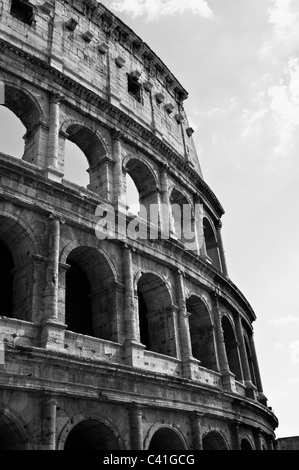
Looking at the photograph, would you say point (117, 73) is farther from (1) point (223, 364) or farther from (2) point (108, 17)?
(1) point (223, 364)

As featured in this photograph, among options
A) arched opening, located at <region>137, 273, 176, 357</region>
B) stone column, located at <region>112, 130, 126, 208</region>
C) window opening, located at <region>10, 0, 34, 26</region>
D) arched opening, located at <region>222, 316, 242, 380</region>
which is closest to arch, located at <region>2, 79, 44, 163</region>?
stone column, located at <region>112, 130, 126, 208</region>

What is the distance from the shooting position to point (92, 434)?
1234 cm

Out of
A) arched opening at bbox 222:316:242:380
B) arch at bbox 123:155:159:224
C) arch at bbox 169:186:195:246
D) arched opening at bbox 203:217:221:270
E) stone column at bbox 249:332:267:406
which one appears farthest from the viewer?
arched opening at bbox 203:217:221:270

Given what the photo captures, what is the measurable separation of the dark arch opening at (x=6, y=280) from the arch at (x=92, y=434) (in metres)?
3.18

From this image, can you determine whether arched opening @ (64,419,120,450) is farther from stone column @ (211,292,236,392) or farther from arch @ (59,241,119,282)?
stone column @ (211,292,236,392)

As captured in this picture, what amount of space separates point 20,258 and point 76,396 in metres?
3.80

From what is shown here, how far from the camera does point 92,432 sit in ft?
40.4

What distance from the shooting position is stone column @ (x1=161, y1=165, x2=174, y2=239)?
17156 millimetres

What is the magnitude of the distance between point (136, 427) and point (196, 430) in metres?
2.55

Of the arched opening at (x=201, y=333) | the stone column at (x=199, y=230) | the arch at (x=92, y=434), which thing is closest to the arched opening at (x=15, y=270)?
the arch at (x=92, y=434)

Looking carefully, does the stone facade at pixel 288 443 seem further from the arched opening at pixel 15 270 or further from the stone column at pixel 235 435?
the arched opening at pixel 15 270

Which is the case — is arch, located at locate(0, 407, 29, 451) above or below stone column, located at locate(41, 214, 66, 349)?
below

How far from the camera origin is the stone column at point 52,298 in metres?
11.5

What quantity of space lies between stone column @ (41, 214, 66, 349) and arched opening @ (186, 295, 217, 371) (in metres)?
6.37
